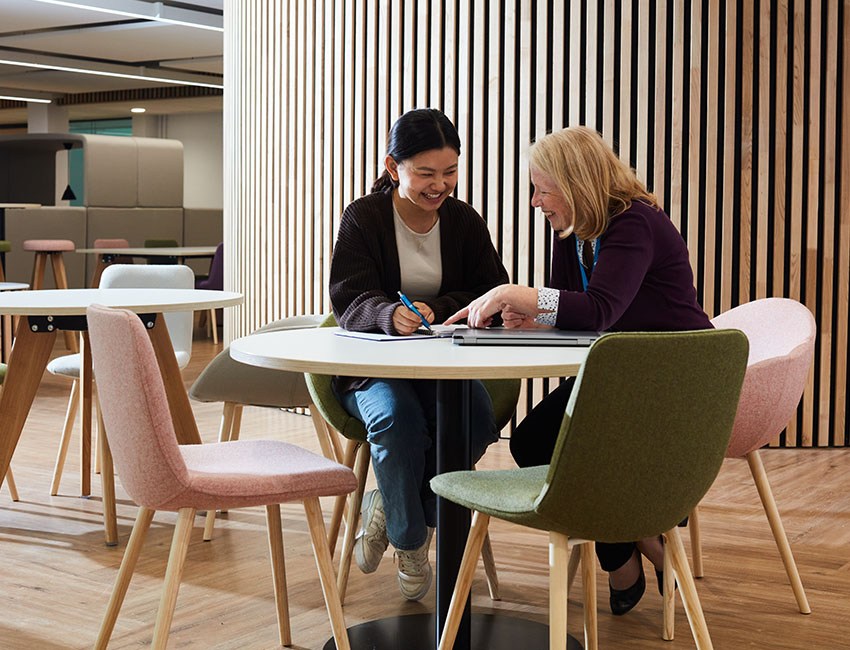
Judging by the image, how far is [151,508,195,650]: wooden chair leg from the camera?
235 cm

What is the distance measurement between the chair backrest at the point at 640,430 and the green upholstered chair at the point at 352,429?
41.4 inches

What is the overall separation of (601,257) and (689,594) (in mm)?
861

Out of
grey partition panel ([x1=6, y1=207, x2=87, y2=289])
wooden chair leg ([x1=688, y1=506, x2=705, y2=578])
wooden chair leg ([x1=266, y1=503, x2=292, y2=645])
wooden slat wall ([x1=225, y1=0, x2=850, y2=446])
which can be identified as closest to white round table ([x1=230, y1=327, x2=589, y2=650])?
wooden chair leg ([x1=266, y1=503, x2=292, y2=645])

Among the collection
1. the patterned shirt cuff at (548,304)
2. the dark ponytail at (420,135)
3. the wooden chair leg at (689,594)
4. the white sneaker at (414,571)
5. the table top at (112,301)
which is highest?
the dark ponytail at (420,135)

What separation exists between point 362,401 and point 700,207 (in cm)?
301

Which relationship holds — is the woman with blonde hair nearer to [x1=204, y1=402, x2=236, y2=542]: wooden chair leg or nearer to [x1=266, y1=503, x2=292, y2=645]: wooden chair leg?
[x1=266, y1=503, x2=292, y2=645]: wooden chair leg

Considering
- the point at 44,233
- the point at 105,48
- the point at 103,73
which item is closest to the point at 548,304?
the point at 44,233

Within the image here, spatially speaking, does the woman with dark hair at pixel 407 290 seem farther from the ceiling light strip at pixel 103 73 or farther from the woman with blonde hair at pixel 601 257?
the ceiling light strip at pixel 103 73

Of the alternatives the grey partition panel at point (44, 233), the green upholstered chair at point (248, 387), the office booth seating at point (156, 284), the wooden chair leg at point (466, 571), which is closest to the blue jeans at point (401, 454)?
the wooden chair leg at point (466, 571)

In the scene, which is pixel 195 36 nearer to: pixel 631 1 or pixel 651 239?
pixel 631 1

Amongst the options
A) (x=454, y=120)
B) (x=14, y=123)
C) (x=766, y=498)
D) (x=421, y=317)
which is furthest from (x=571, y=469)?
(x=14, y=123)

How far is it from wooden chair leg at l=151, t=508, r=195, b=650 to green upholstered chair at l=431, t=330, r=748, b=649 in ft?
2.13

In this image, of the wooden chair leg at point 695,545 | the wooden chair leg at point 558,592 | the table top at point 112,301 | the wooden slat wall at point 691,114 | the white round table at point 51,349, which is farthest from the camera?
the wooden slat wall at point 691,114

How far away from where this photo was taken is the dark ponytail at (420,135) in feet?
10.2
